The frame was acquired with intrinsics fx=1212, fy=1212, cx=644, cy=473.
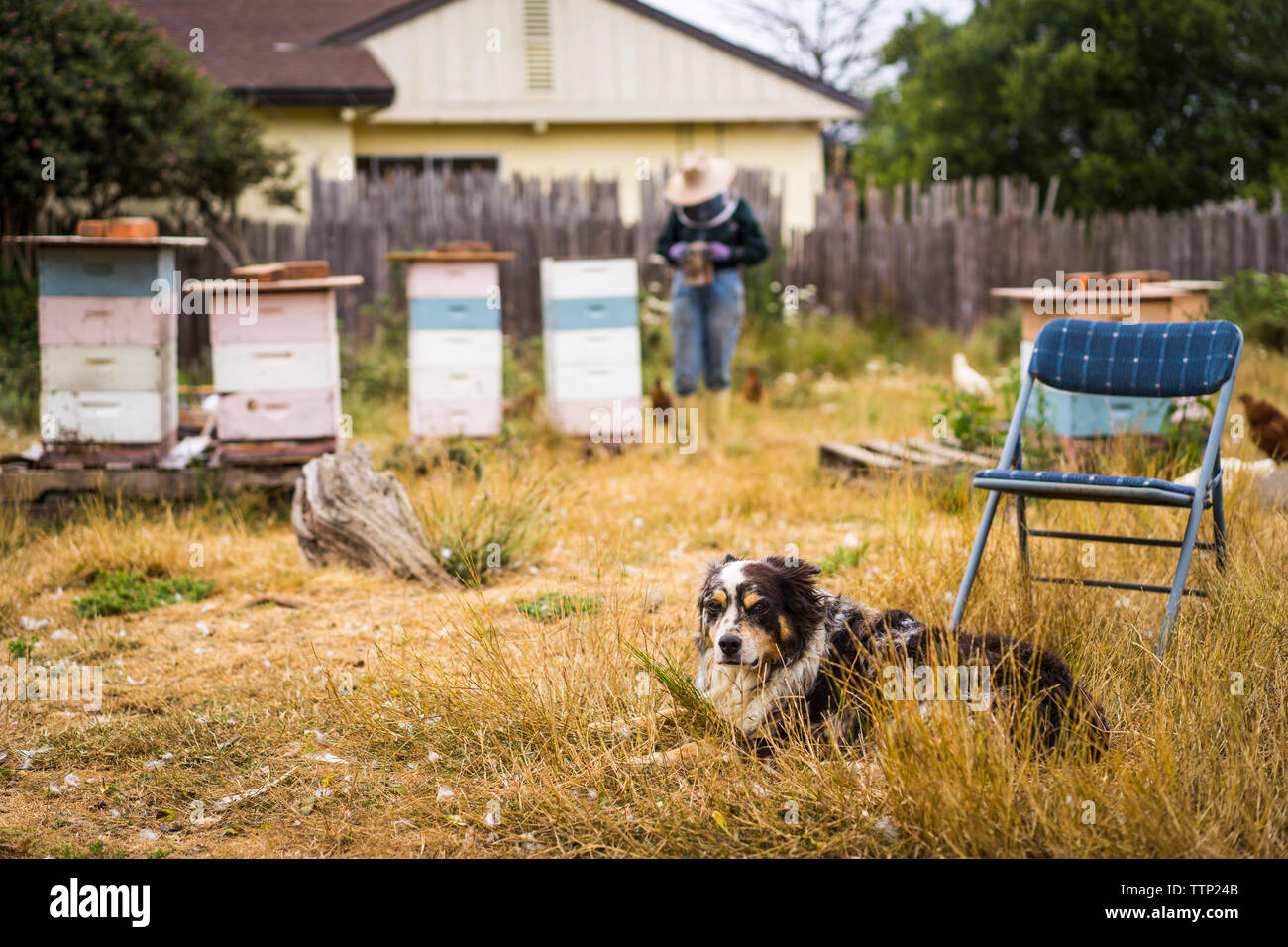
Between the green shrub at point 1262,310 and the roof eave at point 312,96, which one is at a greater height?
the roof eave at point 312,96

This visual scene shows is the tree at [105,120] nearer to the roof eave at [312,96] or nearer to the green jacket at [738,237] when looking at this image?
the roof eave at [312,96]

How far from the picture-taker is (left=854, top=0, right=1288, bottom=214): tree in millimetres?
21656

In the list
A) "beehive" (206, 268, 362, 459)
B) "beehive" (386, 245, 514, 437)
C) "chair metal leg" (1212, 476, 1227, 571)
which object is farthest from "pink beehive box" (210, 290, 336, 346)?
"chair metal leg" (1212, 476, 1227, 571)

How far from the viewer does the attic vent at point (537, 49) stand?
1770 cm

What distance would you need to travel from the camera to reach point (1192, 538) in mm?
3912

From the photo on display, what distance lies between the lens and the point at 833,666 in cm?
339

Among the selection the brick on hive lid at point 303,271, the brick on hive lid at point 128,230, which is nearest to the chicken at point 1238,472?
the brick on hive lid at point 303,271

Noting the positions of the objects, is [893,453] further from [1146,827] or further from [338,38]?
[338,38]

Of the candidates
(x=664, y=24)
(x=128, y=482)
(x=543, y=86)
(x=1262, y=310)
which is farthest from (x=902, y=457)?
(x=664, y=24)

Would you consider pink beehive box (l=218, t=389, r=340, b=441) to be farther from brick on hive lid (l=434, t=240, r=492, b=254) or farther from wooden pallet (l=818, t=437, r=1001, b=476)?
wooden pallet (l=818, t=437, r=1001, b=476)

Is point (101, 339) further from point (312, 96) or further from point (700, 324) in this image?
point (312, 96)

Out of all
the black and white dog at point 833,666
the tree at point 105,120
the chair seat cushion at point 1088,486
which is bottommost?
the black and white dog at point 833,666
